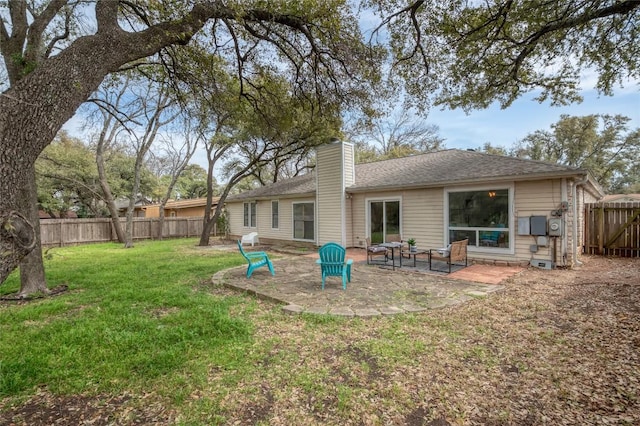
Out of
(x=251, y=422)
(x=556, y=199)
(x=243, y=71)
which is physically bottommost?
(x=251, y=422)

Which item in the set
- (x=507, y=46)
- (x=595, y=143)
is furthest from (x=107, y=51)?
(x=595, y=143)

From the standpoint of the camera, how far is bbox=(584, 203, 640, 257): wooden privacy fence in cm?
923

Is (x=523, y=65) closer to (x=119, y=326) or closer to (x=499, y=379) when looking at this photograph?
(x=499, y=379)

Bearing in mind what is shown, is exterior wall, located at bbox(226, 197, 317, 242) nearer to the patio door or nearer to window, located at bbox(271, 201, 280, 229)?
window, located at bbox(271, 201, 280, 229)

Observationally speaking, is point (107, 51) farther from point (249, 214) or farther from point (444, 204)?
point (249, 214)

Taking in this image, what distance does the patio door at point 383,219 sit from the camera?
10.5 meters

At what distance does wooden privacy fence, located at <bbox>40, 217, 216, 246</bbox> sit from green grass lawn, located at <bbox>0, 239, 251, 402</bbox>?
10670 mm

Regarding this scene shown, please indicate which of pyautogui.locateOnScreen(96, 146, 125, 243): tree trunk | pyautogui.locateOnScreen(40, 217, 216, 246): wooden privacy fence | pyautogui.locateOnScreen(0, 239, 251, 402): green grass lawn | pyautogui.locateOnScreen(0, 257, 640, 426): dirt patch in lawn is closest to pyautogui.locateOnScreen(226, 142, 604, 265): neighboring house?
pyautogui.locateOnScreen(0, 257, 640, 426): dirt patch in lawn

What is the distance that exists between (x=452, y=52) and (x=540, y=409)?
700cm

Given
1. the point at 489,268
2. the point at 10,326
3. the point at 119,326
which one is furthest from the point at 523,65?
the point at 10,326

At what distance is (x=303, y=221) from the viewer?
44.2 feet

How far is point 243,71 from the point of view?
22.7 feet

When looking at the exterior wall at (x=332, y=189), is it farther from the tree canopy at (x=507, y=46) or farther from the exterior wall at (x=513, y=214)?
the tree canopy at (x=507, y=46)

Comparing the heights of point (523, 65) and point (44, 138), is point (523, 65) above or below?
above
